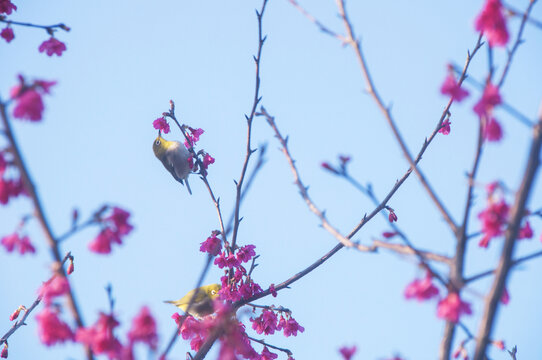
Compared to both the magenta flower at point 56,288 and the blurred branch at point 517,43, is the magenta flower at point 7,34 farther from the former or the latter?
the blurred branch at point 517,43

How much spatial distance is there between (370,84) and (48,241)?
181 cm

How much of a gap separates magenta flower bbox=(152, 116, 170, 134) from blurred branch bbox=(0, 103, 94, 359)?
495cm

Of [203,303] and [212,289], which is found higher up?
[212,289]

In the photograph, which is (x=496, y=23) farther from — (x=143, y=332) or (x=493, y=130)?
(x=143, y=332)

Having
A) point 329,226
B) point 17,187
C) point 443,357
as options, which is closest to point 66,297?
point 17,187

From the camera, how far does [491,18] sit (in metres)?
3.12

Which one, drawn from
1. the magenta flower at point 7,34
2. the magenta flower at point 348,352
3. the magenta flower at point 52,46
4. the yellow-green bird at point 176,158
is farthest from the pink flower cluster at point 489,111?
the yellow-green bird at point 176,158

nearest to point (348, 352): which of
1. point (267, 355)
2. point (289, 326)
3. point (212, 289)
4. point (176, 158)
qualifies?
point (267, 355)

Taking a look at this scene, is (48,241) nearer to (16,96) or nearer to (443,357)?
(16,96)

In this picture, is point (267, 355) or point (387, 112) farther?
point (267, 355)

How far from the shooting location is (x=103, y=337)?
2.67 meters

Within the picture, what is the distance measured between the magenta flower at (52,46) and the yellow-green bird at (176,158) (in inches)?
224

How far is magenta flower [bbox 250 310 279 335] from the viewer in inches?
232

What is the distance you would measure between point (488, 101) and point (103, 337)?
86.1 inches
